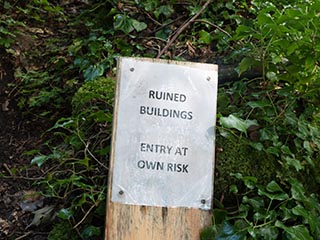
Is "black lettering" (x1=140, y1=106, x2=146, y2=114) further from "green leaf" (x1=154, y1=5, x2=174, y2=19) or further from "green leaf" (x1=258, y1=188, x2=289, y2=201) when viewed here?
"green leaf" (x1=154, y1=5, x2=174, y2=19)

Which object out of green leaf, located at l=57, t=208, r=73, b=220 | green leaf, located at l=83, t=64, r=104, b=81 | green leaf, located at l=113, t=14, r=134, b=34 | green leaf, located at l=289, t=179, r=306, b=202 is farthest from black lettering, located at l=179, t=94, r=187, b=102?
green leaf, located at l=113, t=14, r=134, b=34

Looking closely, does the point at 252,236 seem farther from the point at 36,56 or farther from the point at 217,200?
the point at 36,56

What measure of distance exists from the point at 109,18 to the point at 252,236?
7.21 ft

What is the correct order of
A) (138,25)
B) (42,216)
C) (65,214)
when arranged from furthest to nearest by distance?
1. (138,25)
2. (42,216)
3. (65,214)

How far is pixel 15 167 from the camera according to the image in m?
2.52

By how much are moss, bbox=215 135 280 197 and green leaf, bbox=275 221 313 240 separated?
0.26 metres

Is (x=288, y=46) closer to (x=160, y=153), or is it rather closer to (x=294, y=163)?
(x=294, y=163)

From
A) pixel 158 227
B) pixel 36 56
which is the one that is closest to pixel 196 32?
pixel 36 56

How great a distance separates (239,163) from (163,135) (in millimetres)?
396

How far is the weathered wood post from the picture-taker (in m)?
1.60

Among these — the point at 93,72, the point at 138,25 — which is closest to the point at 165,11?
the point at 138,25

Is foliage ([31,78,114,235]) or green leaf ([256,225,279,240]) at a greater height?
foliage ([31,78,114,235])

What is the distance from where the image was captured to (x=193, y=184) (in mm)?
1656

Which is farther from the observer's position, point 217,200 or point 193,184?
point 217,200
